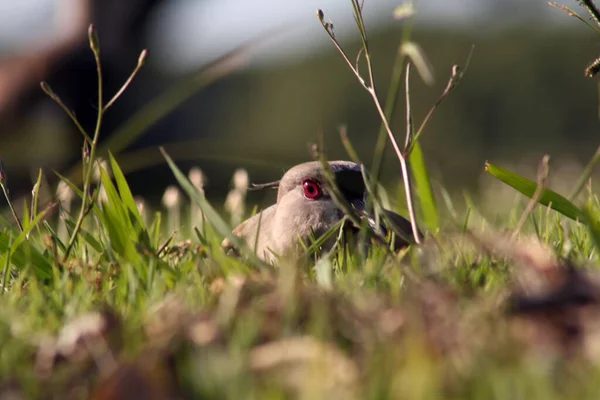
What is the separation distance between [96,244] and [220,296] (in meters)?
0.76

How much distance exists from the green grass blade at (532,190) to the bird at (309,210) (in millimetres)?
472

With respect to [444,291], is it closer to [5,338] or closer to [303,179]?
[5,338]

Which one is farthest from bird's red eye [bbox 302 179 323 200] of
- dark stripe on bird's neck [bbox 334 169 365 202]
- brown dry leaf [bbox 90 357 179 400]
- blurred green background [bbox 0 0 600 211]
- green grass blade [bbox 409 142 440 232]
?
blurred green background [bbox 0 0 600 211]

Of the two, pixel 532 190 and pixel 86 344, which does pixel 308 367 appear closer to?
pixel 86 344

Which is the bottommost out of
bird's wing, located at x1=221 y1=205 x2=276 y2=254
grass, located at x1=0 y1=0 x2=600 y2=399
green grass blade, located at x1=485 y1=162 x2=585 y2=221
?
bird's wing, located at x1=221 y1=205 x2=276 y2=254

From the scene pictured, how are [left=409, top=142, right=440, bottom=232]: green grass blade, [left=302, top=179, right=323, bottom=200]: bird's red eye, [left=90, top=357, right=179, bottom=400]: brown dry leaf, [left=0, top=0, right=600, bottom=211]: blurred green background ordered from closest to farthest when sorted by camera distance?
[left=90, top=357, right=179, bottom=400]: brown dry leaf < [left=409, top=142, right=440, bottom=232]: green grass blade < [left=302, top=179, right=323, bottom=200]: bird's red eye < [left=0, top=0, right=600, bottom=211]: blurred green background

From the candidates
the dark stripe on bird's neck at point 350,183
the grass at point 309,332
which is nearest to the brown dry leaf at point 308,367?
the grass at point 309,332

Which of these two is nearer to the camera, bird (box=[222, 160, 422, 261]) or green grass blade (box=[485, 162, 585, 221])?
green grass blade (box=[485, 162, 585, 221])

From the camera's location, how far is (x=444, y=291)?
1.56m

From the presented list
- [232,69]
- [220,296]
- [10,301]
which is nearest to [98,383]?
[220,296]

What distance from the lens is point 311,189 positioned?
9.70ft

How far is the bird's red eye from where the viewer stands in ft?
9.63

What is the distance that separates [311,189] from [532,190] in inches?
34.2

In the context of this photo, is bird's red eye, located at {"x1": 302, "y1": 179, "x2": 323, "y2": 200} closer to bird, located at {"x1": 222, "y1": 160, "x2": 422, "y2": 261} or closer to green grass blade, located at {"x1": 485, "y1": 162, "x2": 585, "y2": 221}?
bird, located at {"x1": 222, "y1": 160, "x2": 422, "y2": 261}
